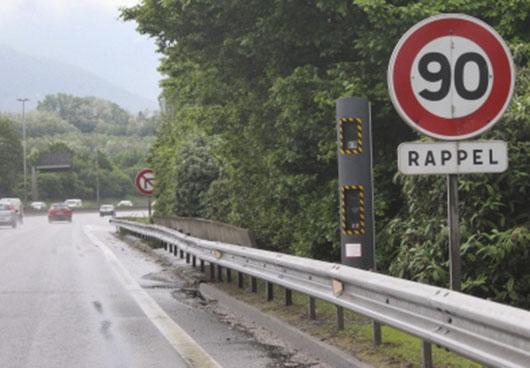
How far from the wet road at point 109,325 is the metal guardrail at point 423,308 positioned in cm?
83

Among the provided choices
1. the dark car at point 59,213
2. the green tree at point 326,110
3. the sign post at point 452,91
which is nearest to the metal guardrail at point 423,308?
the sign post at point 452,91

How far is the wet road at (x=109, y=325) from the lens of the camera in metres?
7.03

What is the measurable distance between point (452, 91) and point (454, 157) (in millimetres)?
411

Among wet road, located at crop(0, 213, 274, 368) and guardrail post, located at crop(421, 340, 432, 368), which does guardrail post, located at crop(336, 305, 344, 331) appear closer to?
wet road, located at crop(0, 213, 274, 368)

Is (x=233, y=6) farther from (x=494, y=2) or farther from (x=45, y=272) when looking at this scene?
(x=45, y=272)

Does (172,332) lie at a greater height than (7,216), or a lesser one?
lesser

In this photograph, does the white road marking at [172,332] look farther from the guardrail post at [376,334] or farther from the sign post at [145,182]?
the sign post at [145,182]

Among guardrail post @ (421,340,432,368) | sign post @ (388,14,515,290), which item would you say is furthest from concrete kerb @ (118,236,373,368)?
sign post @ (388,14,515,290)

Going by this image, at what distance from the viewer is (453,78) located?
16.9ft

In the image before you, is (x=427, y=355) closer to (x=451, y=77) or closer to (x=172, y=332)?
(x=451, y=77)

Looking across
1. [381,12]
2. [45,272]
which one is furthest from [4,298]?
[381,12]

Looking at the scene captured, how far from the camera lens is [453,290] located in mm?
5344

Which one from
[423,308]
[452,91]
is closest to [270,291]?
[423,308]

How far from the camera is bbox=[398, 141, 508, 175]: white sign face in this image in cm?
518
